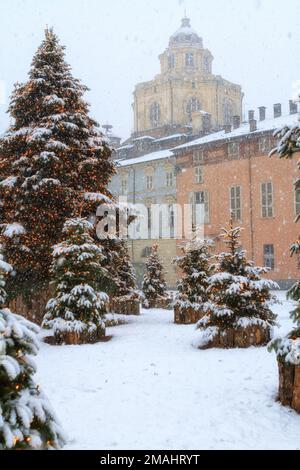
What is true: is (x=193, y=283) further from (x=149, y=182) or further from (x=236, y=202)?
(x=149, y=182)

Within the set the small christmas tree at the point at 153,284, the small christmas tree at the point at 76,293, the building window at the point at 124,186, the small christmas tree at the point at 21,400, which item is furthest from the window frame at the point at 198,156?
the small christmas tree at the point at 21,400

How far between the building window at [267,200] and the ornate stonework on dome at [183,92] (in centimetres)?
2808

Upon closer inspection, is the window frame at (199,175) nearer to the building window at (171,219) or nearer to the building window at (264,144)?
the building window at (171,219)

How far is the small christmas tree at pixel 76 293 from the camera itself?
12.3 m

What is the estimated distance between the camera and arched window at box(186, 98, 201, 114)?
66438 millimetres

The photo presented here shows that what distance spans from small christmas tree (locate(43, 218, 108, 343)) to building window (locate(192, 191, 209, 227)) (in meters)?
28.2

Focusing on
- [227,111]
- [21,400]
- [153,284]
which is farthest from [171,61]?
[21,400]

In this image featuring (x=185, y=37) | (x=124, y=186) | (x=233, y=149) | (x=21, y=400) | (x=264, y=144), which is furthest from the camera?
(x=185, y=37)

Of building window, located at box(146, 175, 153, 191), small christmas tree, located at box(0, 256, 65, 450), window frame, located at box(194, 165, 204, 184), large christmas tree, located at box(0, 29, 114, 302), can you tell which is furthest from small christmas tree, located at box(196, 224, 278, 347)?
building window, located at box(146, 175, 153, 191)

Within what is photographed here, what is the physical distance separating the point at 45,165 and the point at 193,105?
54850 millimetres

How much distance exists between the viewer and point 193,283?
16.8m

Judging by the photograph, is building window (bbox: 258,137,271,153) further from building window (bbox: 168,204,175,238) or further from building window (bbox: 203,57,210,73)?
building window (bbox: 203,57,210,73)

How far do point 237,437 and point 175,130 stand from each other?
187ft

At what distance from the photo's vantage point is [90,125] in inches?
668
